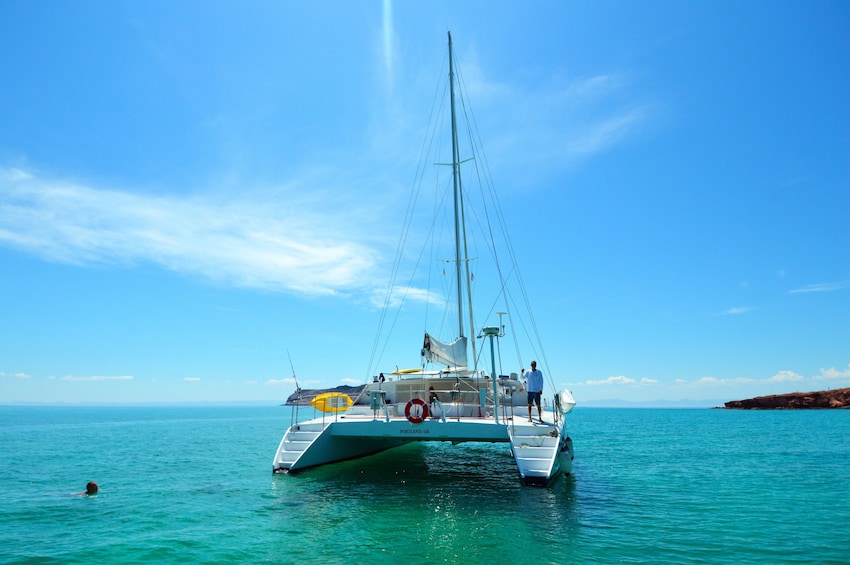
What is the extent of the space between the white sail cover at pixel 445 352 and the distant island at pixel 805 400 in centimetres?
12060

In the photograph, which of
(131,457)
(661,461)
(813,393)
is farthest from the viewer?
(813,393)

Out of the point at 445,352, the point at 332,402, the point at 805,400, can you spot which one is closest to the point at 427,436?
the point at 332,402

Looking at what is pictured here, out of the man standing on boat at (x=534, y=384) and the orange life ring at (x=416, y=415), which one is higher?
the man standing on boat at (x=534, y=384)

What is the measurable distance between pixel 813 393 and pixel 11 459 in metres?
136

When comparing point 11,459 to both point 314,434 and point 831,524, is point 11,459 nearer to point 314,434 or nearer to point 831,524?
point 314,434

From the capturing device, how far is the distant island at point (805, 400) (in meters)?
102

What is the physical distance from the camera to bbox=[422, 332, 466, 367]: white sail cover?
17359 millimetres

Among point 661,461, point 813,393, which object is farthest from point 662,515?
point 813,393

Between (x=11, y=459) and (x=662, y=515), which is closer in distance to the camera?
(x=662, y=515)

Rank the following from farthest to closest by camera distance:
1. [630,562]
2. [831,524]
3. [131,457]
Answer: [131,457] → [831,524] → [630,562]

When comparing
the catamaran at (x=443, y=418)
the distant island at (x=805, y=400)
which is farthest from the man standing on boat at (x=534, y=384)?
the distant island at (x=805, y=400)

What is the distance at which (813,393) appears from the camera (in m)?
107

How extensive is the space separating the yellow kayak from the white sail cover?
10.7 feet

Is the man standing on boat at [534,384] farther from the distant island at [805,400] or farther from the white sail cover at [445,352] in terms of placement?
the distant island at [805,400]
